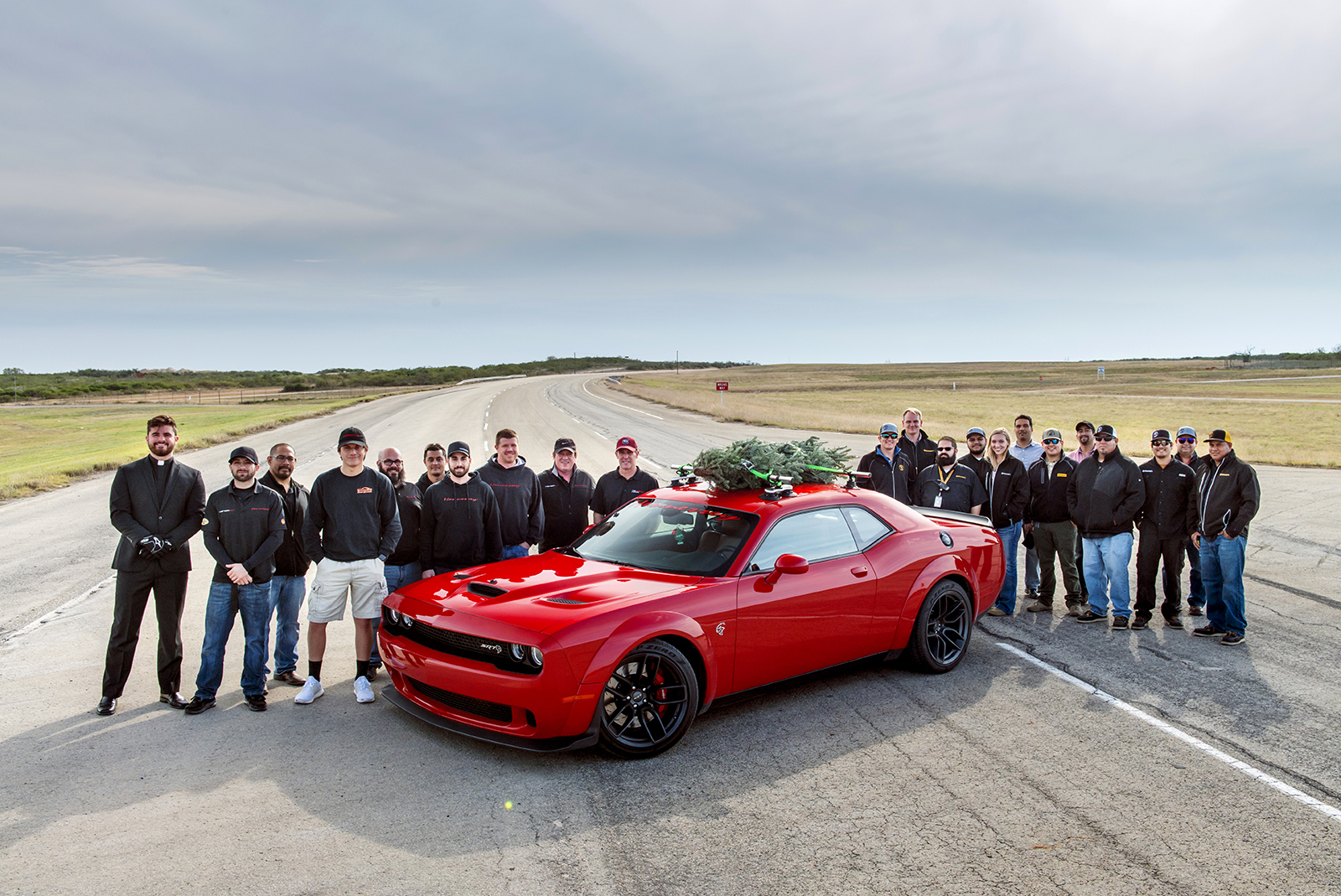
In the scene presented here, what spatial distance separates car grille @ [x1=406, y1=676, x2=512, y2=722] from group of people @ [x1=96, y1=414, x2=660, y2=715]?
→ 892 millimetres

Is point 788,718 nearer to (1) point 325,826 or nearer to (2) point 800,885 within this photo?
(2) point 800,885

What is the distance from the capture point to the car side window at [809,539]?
583cm

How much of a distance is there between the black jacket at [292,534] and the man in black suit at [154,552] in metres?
0.52

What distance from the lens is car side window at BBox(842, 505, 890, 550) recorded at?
647cm

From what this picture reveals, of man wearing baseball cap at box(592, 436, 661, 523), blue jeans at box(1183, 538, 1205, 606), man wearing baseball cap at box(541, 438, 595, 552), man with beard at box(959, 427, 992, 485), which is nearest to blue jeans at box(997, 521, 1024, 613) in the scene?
man with beard at box(959, 427, 992, 485)

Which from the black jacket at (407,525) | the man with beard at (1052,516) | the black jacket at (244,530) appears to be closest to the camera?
the black jacket at (244,530)

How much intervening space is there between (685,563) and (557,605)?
3.42 ft

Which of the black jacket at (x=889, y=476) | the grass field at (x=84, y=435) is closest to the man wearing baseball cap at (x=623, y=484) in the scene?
the black jacket at (x=889, y=476)

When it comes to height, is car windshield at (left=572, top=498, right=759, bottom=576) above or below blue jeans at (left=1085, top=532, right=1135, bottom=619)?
above

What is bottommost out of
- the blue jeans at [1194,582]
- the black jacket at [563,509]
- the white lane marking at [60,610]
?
the white lane marking at [60,610]

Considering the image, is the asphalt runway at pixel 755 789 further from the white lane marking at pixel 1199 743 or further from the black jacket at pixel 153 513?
the black jacket at pixel 153 513

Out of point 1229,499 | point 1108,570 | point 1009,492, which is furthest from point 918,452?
point 1229,499

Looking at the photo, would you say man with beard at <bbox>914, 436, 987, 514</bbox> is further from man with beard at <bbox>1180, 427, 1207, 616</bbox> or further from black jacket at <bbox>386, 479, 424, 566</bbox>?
black jacket at <bbox>386, 479, 424, 566</bbox>

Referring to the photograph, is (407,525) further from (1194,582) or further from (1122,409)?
(1122,409)
